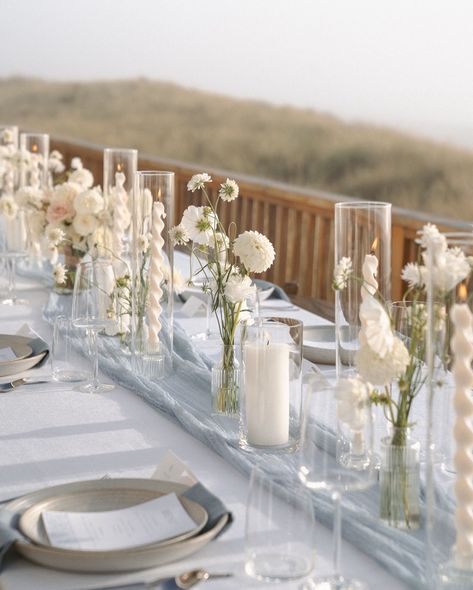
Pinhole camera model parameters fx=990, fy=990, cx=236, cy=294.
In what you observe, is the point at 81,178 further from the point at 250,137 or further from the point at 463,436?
the point at 250,137

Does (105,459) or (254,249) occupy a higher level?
(254,249)

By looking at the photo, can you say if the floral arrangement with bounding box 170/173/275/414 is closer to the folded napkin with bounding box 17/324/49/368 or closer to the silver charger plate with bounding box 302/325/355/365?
the silver charger plate with bounding box 302/325/355/365

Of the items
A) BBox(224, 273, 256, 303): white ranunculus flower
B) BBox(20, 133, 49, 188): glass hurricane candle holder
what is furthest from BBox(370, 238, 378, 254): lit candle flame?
BBox(20, 133, 49, 188): glass hurricane candle holder

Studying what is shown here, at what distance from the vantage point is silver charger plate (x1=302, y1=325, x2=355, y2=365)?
2.00 m

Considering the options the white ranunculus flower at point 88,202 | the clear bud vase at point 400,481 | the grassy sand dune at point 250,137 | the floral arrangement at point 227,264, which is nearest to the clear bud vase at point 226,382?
the floral arrangement at point 227,264

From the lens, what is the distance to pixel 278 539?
1.01 m

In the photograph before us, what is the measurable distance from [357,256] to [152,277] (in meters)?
0.63

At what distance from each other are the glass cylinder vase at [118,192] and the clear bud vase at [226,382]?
80cm

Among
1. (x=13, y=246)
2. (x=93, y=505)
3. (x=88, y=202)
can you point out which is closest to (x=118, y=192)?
(x=88, y=202)

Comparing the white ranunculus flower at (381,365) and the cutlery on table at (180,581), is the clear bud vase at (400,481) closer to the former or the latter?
the white ranunculus flower at (381,365)

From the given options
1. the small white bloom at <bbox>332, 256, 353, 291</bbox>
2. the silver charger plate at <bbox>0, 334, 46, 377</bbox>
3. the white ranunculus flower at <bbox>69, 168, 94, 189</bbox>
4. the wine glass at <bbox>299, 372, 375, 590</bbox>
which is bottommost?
the silver charger plate at <bbox>0, 334, 46, 377</bbox>

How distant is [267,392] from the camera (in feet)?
4.88

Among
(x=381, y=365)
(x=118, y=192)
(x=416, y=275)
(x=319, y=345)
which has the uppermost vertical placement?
(x=118, y=192)

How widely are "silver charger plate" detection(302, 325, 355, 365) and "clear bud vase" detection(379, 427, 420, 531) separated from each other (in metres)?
0.79
